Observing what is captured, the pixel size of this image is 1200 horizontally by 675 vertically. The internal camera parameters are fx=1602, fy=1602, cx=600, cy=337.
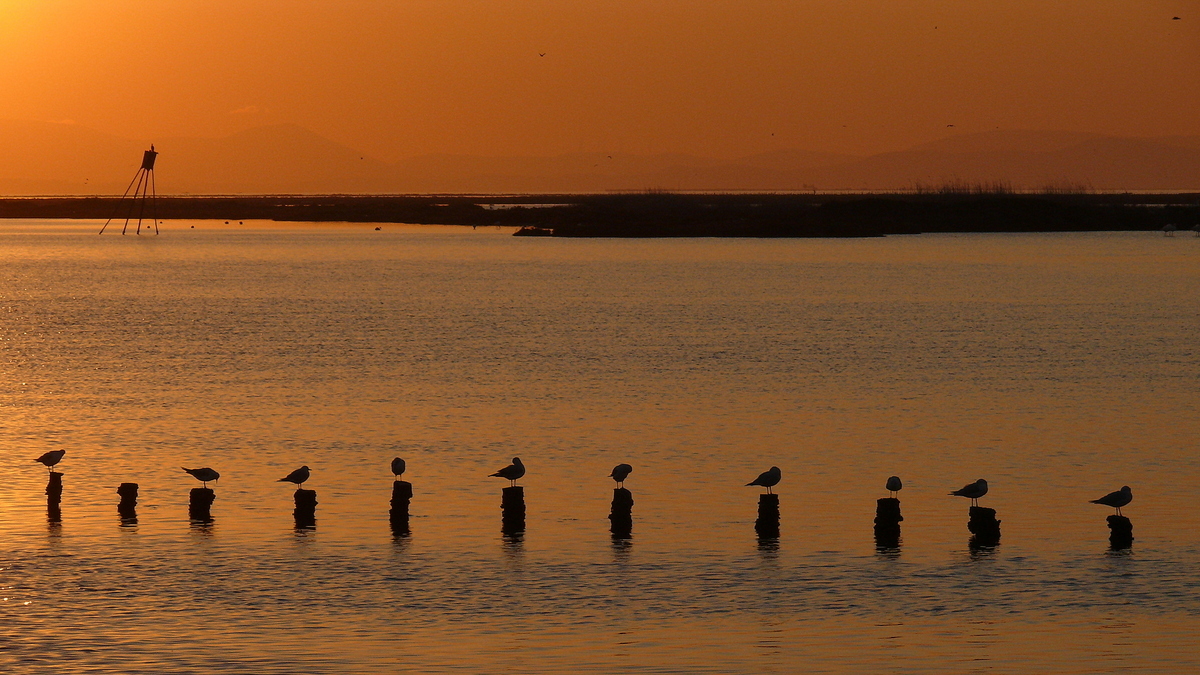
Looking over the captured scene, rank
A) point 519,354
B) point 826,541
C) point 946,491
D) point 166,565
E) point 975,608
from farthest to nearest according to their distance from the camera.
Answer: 1. point 519,354
2. point 946,491
3. point 826,541
4. point 166,565
5. point 975,608

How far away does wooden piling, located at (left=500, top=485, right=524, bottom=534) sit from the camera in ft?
87.2

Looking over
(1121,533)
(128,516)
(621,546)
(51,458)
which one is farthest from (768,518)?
(51,458)

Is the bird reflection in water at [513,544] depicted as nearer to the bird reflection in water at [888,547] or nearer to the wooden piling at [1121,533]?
the bird reflection in water at [888,547]

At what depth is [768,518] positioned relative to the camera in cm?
2619

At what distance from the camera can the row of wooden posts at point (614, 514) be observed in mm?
25594

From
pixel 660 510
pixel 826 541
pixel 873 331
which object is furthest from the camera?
pixel 873 331

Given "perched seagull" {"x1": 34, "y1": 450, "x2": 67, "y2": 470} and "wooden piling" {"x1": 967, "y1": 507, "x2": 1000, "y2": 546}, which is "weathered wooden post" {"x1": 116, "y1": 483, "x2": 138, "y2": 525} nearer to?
"perched seagull" {"x1": 34, "y1": 450, "x2": 67, "y2": 470}

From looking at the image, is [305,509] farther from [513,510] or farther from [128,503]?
[513,510]

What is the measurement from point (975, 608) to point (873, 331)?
50411 millimetres

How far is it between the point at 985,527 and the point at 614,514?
5.99 m

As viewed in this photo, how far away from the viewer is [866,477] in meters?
31.9

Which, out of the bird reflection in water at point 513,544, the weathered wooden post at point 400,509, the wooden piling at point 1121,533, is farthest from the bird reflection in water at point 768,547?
the weathered wooden post at point 400,509

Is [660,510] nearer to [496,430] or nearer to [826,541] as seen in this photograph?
[826,541]

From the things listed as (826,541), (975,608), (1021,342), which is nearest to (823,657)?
(975,608)
